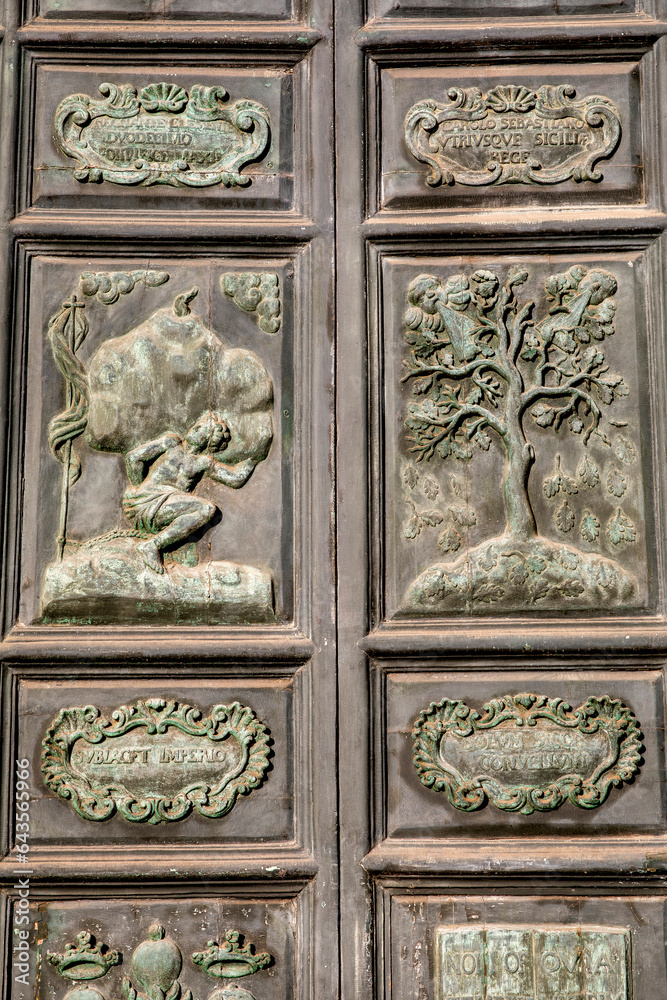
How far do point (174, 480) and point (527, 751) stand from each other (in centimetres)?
144

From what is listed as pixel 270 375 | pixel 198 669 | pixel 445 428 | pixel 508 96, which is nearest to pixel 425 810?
pixel 198 669

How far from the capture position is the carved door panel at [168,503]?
3.23 meters

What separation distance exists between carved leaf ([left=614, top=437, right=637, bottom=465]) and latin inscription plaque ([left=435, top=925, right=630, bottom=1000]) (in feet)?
4.90

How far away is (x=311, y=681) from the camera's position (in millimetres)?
3312

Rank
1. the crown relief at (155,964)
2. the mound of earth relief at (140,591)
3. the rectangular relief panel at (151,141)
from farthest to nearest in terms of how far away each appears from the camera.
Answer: the rectangular relief panel at (151,141), the mound of earth relief at (140,591), the crown relief at (155,964)

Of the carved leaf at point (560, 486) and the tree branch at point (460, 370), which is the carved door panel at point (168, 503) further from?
the carved leaf at point (560, 486)

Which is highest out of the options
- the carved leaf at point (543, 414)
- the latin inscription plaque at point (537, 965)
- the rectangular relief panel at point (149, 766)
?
the carved leaf at point (543, 414)

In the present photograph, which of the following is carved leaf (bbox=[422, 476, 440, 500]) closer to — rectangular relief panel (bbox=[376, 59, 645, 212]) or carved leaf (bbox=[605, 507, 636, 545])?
carved leaf (bbox=[605, 507, 636, 545])

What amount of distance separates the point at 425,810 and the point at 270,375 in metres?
1.51

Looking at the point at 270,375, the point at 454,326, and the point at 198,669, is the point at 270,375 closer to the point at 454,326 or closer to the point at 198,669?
the point at 454,326

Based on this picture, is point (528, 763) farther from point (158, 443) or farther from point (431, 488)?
point (158, 443)

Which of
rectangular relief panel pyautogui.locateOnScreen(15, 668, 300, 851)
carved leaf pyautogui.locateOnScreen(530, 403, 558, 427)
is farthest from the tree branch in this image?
rectangular relief panel pyautogui.locateOnScreen(15, 668, 300, 851)

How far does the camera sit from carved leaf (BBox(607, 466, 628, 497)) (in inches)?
134

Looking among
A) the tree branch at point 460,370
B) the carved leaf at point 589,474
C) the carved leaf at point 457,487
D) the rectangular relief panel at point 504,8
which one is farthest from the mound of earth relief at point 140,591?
the rectangular relief panel at point 504,8
